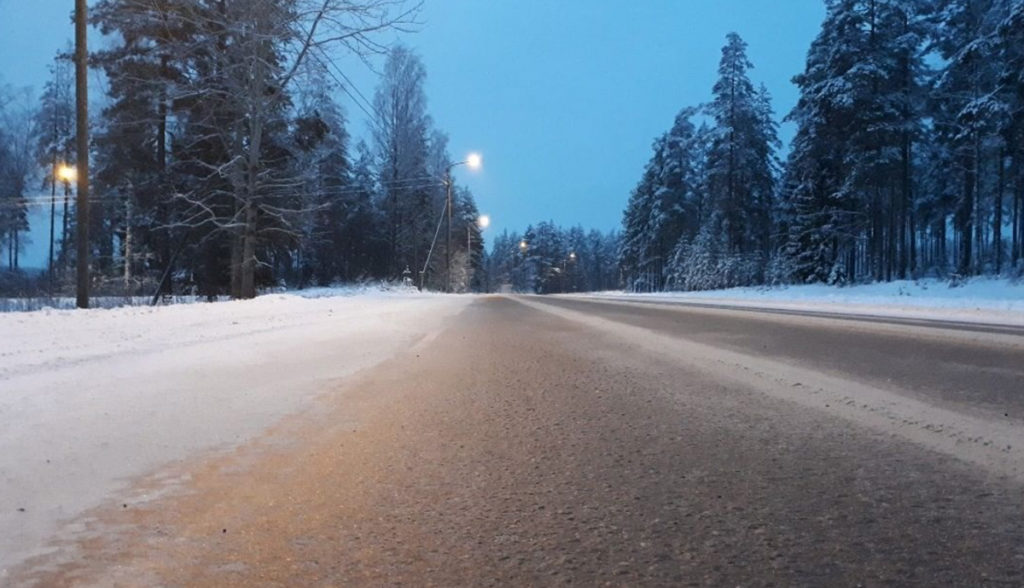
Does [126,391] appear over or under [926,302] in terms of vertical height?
under

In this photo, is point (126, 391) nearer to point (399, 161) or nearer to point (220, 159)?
point (220, 159)

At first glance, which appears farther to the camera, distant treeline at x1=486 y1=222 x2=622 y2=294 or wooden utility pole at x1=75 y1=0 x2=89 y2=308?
distant treeline at x1=486 y1=222 x2=622 y2=294

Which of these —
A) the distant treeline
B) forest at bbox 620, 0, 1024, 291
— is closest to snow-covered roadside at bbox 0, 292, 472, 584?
forest at bbox 620, 0, 1024, 291

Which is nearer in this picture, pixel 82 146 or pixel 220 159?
pixel 82 146

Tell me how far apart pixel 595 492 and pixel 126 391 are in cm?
455

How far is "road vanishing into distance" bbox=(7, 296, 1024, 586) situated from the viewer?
2398 millimetres

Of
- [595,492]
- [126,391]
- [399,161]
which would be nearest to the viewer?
[595,492]

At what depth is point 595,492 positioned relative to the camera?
Result: 129 inches

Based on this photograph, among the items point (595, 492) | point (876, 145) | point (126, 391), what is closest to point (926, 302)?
point (876, 145)

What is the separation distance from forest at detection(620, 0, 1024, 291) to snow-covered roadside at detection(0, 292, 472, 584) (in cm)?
2831

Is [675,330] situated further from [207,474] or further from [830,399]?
[207,474]

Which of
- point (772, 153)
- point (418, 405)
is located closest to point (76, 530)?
point (418, 405)

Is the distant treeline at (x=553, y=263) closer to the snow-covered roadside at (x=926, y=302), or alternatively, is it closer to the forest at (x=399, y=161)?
the forest at (x=399, y=161)

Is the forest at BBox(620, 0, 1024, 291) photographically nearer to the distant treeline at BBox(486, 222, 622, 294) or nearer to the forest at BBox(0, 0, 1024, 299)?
the forest at BBox(0, 0, 1024, 299)
